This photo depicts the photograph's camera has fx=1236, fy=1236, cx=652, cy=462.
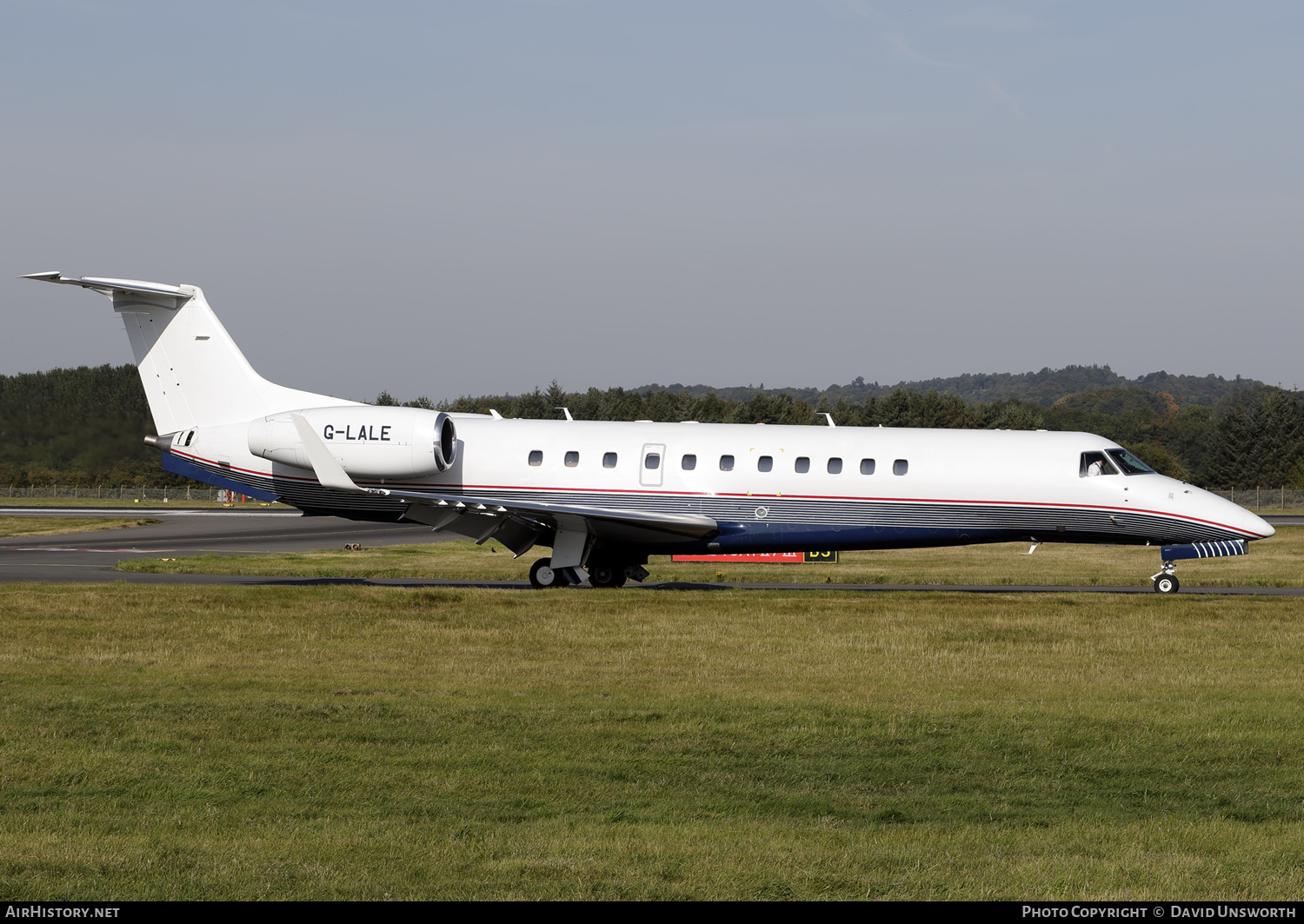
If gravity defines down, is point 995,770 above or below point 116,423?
below

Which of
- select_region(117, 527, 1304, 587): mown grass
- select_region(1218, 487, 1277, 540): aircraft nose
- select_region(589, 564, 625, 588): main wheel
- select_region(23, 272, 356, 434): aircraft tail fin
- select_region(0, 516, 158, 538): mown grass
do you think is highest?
select_region(23, 272, 356, 434): aircraft tail fin

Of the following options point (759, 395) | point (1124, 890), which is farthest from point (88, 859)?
point (759, 395)

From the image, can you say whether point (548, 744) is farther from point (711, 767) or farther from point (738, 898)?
point (738, 898)

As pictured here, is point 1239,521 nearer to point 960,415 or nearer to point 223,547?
point 223,547

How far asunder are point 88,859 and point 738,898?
3.69m

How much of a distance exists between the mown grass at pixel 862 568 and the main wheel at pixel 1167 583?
12.1 feet

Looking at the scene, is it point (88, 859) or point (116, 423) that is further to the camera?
point (116, 423)

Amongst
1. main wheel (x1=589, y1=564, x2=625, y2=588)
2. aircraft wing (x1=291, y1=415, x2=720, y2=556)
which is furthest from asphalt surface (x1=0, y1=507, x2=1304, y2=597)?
aircraft wing (x1=291, y1=415, x2=720, y2=556)

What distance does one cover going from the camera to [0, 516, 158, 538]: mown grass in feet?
173

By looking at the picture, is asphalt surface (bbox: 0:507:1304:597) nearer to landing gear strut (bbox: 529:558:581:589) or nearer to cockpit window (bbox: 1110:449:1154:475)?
landing gear strut (bbox: 529:558:581:589)

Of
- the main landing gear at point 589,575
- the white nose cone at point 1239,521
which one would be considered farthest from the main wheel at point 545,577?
the white nose cone at point 1239,521

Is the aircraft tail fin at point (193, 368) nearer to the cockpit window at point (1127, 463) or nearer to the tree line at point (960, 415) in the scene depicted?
the cockpit window at point (1127, 463)

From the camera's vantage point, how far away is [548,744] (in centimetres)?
1047

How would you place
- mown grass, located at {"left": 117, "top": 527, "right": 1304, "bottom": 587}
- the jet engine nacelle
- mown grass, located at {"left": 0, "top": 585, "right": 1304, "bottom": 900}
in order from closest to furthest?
mown grass, located at {"left": 0, "top": 585, "right": 1304, "bottom": 900}, the jet engine nacelle, mown grass, located at {"left": 117, "top": 527, "right": 1304, "bottom": 587}
